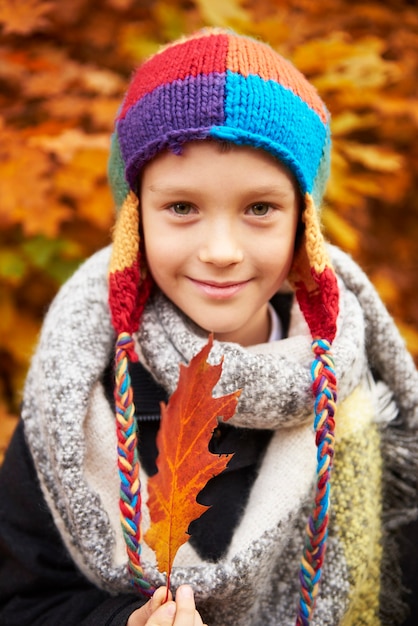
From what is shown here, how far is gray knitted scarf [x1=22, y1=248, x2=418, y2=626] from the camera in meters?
1.03

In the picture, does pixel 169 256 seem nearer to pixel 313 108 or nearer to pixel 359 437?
pixel 313 108

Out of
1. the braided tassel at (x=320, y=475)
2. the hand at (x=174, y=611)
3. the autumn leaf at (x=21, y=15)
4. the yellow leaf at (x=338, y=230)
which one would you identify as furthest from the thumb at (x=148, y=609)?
the autumn leaf at (x=21, y=15)

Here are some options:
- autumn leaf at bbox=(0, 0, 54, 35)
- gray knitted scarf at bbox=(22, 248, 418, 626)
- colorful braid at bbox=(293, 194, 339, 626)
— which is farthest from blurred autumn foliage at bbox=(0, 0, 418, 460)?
colorful braid at bbox=(293, 194, 339, 626)

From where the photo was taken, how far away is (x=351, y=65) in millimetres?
1982

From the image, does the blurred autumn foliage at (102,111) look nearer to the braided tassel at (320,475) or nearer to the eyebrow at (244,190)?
the eyebrow at (244,190)

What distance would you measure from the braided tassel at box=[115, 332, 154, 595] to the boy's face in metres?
0.14

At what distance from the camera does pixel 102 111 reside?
1.80 meters

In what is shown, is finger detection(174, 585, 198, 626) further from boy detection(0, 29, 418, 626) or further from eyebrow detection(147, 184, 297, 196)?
eyebrow detection(147, 184, 297, 196)

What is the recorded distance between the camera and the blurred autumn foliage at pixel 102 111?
1.72 meters

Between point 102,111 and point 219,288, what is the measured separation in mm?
996

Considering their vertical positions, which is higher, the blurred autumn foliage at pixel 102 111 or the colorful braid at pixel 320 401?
the blurred autumn foliage at pixel 102 111

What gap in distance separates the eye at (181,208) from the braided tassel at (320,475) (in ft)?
0.98

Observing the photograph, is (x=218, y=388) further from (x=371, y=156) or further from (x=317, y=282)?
(x=371, y=156)

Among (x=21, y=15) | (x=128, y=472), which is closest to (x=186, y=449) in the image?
(x=128, y=472)
